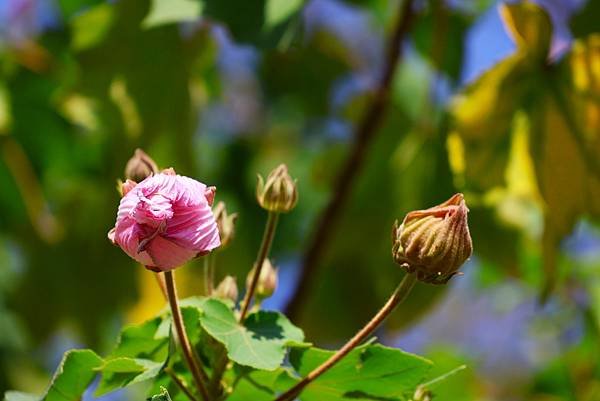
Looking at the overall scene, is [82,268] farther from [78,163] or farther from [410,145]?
[410,145]

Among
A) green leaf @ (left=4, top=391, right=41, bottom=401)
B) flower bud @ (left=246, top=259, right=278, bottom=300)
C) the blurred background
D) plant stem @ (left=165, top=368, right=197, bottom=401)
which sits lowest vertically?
the blurred background

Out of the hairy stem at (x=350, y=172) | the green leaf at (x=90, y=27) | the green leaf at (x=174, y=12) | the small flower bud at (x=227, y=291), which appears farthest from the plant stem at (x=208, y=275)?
the green leaf at (x=90, y=27)

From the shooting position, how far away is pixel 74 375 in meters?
0.60

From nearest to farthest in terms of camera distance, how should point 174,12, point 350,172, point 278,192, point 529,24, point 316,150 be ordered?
point 278,192 < point 174,12 < point 529,24 < point 350,172 < point 316,150

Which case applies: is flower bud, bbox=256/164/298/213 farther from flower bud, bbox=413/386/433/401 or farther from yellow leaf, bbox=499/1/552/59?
yellow leaf, bbox=499/1/552/59

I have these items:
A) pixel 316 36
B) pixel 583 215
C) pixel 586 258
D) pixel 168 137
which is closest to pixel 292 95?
A: pixel 316 36

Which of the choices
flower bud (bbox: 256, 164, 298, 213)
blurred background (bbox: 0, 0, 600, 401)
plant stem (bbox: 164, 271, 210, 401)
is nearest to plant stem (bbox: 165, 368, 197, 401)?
plant stem (bbox: 164, 271, 210, 401)

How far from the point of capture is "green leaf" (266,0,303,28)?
978 millimetres

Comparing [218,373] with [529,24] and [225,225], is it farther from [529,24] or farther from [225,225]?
[529,24]

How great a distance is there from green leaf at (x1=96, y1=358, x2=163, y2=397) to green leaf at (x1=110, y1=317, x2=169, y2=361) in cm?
1

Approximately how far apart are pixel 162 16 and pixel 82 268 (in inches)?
26.1

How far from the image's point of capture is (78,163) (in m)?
1.53

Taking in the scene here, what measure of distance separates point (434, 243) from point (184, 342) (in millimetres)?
140

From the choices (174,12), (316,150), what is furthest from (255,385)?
(316,150)
